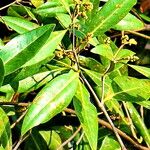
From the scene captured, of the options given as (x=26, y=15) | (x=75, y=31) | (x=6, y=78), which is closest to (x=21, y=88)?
(x=6, y=78)

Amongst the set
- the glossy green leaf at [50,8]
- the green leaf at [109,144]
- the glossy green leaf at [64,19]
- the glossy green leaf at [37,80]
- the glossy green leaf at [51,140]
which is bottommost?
the green leaf at [109,144]

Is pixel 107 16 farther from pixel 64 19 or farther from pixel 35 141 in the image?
pixel 35 141

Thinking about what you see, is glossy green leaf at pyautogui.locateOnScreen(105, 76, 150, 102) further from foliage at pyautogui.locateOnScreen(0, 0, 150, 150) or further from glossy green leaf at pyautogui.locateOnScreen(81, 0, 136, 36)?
glossy green leaf at pyautogui.locateOnScreen(81, 0, 136, 36)

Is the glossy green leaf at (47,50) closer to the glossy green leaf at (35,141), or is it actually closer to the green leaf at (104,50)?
the green leaf at (104,50)

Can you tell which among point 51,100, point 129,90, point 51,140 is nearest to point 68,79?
point 51,100

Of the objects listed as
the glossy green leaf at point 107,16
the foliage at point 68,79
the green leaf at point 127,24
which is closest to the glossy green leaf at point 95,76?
the foliage at point 68,79

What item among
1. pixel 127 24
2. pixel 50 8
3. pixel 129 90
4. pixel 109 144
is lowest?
pixel 109 144

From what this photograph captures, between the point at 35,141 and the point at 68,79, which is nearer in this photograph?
the point at 68,79

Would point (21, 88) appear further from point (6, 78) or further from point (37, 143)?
point (37, 143)
